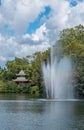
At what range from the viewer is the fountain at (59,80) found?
59594mm

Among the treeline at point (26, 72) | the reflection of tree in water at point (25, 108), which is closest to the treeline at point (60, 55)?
the treeline at point (26, 72)

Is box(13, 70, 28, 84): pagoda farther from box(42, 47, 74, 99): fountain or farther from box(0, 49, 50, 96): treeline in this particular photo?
box(42, 47, 74, 99): fountain

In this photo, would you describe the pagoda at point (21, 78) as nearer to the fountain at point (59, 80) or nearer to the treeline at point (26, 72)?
the treeline at point (26, 72)

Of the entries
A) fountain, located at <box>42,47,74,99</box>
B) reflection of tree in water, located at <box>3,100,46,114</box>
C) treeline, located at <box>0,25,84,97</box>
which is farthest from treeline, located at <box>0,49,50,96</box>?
reflection of tree in water, located at <box>3,100,46,114</box>

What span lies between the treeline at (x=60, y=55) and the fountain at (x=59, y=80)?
104 centimetres

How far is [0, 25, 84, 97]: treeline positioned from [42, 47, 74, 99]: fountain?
1.04 m

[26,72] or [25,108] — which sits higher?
[26,72]

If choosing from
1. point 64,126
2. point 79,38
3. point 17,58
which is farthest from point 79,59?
point 17,58

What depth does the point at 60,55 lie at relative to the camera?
6831 cm

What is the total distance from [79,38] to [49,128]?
171ft

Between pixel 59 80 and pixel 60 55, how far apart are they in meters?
8.97

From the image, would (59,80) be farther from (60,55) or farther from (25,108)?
(25,108)

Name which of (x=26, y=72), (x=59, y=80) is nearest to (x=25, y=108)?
(x=59, y=80)

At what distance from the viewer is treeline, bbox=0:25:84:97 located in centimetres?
6160
